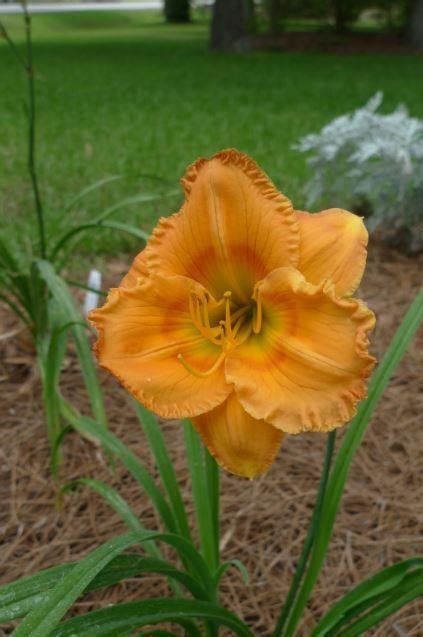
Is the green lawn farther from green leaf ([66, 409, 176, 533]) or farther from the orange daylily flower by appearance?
the orange daylily flower

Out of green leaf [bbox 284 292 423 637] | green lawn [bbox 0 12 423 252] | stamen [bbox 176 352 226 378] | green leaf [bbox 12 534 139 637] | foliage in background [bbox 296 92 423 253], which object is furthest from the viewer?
green lawn [bbox 0 12 423 252]

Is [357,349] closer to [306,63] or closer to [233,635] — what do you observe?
[233,635]

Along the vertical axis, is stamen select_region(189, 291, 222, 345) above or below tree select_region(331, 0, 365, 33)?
above

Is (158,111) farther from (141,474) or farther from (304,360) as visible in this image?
(304,360)

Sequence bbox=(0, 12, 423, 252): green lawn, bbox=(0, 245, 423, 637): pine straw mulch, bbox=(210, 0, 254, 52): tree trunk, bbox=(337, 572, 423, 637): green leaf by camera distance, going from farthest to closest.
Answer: bbox=(210, 0, 254, 52): tree trunk
bbox=(0, 12, 423, 252): green lawn
bbox=(0, 245, 423, 637): pine straw mulch
bbox=(337, 572, 423, 637): green leaf

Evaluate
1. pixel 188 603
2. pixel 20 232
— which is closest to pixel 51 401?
pixel 188 603

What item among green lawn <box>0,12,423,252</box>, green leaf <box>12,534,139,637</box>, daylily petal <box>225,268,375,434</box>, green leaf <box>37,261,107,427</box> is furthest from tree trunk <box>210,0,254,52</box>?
green leaf <box>12,534,139,637</box>

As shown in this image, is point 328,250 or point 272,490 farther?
point 272,490
